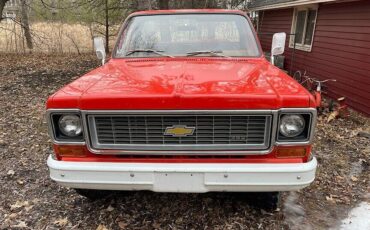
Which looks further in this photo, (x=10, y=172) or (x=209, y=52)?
(x=10, y=172)

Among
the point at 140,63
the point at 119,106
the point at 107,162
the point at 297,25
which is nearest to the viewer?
the point at 119,106

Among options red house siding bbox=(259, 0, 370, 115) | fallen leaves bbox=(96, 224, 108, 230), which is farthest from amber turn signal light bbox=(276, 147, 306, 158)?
red house siding bbox=(259, 0, 370, 115)

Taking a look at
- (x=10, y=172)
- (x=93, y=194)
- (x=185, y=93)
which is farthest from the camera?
(x=10, y=172)

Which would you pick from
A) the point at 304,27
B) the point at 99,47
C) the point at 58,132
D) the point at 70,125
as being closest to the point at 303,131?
the point at 70,125

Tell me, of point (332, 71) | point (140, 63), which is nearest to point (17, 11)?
point (332, 71)

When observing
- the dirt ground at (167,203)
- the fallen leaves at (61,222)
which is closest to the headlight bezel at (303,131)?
the dirt ground at (167,203)

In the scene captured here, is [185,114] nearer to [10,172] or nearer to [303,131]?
[303,131]

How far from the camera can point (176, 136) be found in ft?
8.45

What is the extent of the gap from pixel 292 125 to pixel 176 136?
86cm

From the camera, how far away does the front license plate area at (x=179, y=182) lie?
2.56 meters

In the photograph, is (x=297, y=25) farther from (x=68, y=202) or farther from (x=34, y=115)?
(x=68, y=202)

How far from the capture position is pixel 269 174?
2.54 metres

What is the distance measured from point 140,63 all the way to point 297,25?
983 centimetres

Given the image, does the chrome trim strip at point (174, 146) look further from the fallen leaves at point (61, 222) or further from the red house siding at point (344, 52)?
the red house siding at point (344, 52)
